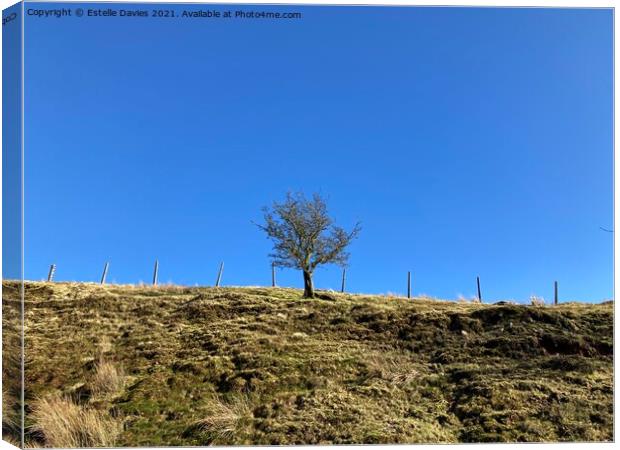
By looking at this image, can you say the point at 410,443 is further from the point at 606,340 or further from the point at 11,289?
the point at 606,340

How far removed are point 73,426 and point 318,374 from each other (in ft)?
16.5

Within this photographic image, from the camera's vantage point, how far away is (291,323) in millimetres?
17547

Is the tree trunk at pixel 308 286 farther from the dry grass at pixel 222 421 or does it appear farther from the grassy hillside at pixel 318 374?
the dry grass at pixel 222 421

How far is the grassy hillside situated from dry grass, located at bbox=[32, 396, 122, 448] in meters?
0.03

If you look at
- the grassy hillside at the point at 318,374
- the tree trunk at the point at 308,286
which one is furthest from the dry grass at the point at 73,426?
the tree trunk at the point at 308,286

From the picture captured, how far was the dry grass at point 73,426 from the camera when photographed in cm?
905

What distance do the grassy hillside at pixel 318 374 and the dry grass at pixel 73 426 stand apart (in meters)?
0.03

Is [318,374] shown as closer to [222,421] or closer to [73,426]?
[222,421]

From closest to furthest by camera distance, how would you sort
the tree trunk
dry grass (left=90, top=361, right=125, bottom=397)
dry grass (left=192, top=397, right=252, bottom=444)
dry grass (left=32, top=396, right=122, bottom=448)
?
dry grass (left=32, top=396, right=122, bottom=448) < dry grass (left=192, top=397, right=252, bottom=444) < dry grass (left=90, top=361, right=125, bottom=397) < the tree trunk

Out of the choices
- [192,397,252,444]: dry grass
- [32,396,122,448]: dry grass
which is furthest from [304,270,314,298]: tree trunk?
[32,396,122,448]: dry grass

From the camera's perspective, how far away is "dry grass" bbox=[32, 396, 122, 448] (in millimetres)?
9047

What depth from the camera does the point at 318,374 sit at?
12.0 meters

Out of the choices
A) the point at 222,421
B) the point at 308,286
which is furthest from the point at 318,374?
the point at 308,286

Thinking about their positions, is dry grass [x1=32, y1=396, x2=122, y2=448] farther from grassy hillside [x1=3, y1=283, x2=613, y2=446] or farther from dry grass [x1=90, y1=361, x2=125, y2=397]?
dry grass [x1=90, y1=361, x2=125, y2=397]
